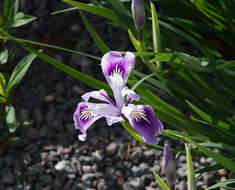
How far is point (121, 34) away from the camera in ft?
7.59

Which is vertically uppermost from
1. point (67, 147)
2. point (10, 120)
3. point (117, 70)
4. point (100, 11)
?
point (100, 11)

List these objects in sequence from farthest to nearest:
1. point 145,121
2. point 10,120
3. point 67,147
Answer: point 67,147
point 10,120
point 145,121

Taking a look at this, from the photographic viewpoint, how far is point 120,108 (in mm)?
1041

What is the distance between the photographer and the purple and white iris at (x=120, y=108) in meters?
0.97

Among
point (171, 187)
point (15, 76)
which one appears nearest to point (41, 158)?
point (15, 76)

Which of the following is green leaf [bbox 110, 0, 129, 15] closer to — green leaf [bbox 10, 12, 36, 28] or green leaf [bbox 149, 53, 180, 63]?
green leaf [bbox 149, 53, 180, 63]

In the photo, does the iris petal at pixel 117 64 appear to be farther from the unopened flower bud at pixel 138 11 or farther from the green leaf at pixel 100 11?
the green leaf at pixel 100 11

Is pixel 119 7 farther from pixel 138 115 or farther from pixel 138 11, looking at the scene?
pixel 138 115

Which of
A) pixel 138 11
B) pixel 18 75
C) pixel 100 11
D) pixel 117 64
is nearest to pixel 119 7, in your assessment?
pixel 100 11

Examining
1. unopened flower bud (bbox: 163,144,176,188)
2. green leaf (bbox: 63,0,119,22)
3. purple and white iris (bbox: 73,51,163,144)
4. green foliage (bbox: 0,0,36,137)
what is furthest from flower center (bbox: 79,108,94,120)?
green foliage (bbox: 0,0,36,137)

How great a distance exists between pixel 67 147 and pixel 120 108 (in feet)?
3.03

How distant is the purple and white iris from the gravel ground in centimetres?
78

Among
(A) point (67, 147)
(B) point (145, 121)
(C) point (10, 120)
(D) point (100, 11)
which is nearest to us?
(B) point (145, 121)

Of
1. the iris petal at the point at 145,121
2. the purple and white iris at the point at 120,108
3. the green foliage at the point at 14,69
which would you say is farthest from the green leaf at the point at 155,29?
the green foliage at the point at 14,69
